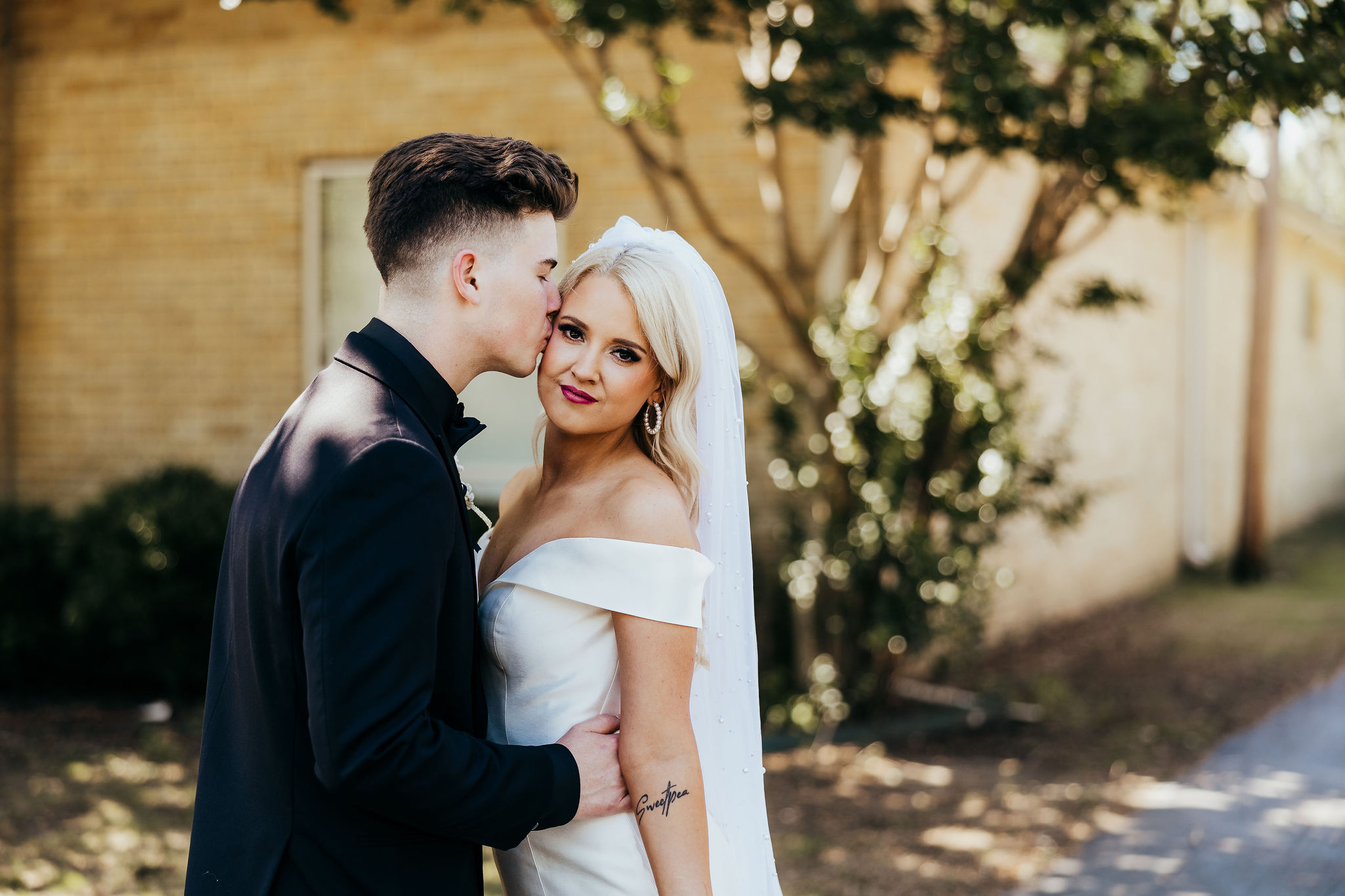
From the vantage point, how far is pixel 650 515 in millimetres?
2293

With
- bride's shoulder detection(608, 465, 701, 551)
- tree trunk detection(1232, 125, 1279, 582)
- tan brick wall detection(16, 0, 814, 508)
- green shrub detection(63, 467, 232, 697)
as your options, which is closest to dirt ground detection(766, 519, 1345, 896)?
tree trunk detection(1232, 125, 1279, 582)

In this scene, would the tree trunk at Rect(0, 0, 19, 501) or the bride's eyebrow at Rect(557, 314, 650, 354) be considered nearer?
the bride's eyebrow at Rect(557, 314, 650, 354)

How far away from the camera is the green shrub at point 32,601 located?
26.5ft

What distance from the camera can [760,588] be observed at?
7.86 m

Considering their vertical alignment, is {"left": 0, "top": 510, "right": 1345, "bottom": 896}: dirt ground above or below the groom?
below

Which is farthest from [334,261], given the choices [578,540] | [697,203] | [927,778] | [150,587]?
[578,540]

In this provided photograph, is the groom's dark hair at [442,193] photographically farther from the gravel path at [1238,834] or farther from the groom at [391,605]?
the gravel path at [1238,834]

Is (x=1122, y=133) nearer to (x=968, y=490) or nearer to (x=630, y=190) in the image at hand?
(x=968, y=490)

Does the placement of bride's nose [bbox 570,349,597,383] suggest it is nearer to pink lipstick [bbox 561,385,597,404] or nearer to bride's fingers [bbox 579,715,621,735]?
pink lipstick [bbox 561,385,597,404]

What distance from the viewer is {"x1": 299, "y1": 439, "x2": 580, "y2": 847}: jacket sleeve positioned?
1.70 meters

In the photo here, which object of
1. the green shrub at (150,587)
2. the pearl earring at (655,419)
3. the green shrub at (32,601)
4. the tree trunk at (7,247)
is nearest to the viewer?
the pearl earring at (655,419)

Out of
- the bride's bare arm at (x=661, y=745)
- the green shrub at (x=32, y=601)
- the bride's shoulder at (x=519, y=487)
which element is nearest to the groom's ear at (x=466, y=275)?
the bride's bare arm at (x=661, y=745)

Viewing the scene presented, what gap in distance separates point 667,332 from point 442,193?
58 centimetres

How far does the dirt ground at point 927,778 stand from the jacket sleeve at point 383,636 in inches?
138
